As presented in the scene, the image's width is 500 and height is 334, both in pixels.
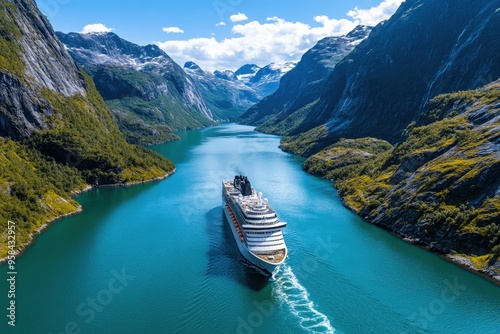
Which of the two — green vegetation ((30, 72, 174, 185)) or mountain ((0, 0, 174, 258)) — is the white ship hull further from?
Result: green vegetation ((30, 72, 174, 185))

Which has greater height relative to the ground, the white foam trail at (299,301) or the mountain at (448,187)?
the mountain at (448,187)

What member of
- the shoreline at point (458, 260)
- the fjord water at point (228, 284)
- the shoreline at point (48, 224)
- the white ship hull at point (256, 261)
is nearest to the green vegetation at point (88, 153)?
the shoreline at point (48, 224)

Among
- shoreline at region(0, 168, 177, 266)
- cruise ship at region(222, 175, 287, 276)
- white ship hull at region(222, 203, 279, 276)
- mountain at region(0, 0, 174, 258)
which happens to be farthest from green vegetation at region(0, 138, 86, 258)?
cruise ship at region(222, 175, 287, 276)

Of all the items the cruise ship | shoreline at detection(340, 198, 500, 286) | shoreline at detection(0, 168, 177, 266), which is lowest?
shoreline at detection(0, 168, 177, 266)

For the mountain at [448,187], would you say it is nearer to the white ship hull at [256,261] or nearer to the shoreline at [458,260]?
the shoreline at [458,260]

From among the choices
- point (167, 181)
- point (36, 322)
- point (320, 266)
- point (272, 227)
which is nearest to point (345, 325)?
point (320, 266)

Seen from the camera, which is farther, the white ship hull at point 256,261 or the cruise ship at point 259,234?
the cruise ship at point 259,234
